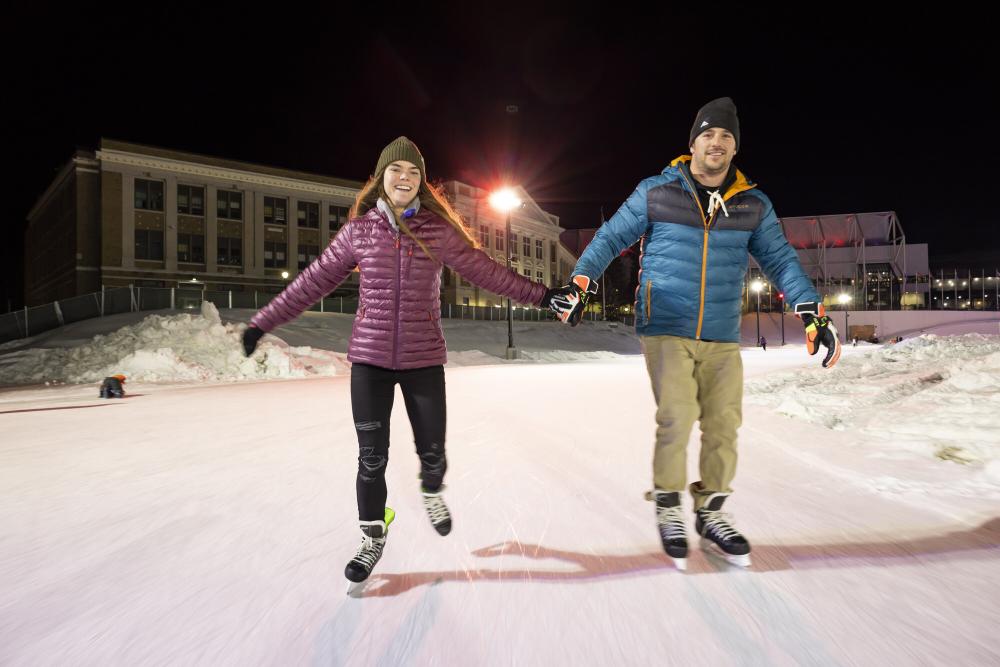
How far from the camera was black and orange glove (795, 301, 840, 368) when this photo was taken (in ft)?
10.2

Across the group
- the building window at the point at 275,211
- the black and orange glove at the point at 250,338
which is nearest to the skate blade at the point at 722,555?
the black and orange glove at the point at 250,338

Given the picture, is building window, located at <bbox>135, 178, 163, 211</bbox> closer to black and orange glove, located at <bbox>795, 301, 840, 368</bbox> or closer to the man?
the man

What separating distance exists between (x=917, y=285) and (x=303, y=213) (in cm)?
7125

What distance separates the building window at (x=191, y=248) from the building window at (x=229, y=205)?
2.55 meters

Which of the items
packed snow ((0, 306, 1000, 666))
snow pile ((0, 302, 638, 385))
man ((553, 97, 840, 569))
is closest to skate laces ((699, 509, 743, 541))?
man ((553, 97, 840, 569))

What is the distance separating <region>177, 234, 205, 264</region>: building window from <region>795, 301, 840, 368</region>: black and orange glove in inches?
1820

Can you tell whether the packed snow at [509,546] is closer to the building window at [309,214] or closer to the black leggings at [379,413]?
the black leggings at [379,413]

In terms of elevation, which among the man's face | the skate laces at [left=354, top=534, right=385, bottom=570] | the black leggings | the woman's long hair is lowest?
the skate laces at [left=354, top=534, right=385, bottom=570]

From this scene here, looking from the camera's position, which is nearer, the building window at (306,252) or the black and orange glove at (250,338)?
the black and orange glove at (250,338)

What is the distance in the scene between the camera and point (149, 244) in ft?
131

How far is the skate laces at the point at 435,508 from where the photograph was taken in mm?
3045

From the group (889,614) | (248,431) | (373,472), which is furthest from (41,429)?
(889,614)

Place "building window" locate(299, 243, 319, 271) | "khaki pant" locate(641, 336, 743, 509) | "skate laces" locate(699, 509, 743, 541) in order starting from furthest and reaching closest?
1. "building window" locate(299, 243, 319, 271)
2. "khaki pant" locate(641, 336, 743, 509)
3. "skate laces" locate(699, 509, 743, 541)

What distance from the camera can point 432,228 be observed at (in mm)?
2926
